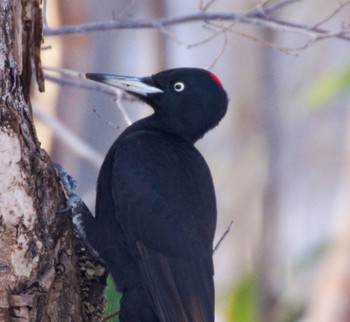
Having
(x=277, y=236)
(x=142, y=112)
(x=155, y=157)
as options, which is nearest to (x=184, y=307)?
(x=155, y=157)

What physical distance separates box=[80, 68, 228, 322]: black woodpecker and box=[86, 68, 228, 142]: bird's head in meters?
0.22

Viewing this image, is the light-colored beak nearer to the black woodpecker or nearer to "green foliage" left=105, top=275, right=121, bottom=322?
the black woodpecker

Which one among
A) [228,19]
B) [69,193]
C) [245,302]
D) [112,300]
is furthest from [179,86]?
[245,302]

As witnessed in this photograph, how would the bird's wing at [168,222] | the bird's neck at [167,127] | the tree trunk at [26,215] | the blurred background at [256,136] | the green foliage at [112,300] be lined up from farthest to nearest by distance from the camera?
the blurred background at [256,136] → the bird's neck at [167,127] → the green foliage at [112,300] → the bird's wing at [168,222] → the tree trunk at [26,215]

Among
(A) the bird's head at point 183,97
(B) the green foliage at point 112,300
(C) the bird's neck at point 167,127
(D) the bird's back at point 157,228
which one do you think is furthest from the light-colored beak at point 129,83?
(B) the green foliage at point 112,300

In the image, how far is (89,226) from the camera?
4.51 m

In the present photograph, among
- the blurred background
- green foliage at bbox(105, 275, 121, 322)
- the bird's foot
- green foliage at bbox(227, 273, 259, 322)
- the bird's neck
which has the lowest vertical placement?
green foliage at bbox(105, 275, 121, 322)

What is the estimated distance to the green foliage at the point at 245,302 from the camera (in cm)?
637

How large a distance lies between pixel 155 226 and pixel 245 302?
2344mm

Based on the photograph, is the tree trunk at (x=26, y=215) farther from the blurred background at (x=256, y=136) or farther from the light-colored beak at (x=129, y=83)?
the blurred background at (x=256, y=136)

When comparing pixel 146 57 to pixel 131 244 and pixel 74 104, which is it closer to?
pixel 74 104

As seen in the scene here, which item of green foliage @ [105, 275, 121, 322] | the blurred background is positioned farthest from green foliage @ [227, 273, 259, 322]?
green foliage @ [105, 275, 121, 322]

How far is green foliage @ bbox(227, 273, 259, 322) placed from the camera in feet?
20.9

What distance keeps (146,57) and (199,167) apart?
5.48 metres
